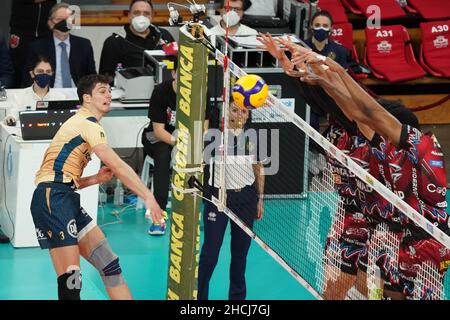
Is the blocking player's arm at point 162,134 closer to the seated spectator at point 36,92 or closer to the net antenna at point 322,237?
the net antenna at point 322,237

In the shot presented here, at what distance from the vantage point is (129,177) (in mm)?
8836

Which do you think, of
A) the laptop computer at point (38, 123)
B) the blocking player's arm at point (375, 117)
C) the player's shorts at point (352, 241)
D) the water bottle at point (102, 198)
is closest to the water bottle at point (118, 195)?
the water bottle at point (102, 198)

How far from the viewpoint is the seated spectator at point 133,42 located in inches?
565

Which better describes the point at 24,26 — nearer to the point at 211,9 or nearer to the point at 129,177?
the point at 211,9

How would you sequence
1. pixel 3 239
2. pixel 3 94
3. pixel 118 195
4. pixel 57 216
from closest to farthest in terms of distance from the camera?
pixel 57 216 → pixel 3 239 → pixel 3 94 → pixel 118 195

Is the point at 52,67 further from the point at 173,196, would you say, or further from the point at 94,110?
the point at 173,196

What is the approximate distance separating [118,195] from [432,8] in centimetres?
632

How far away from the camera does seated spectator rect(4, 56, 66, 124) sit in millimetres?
12945

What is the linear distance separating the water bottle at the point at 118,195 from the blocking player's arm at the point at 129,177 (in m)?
4.11

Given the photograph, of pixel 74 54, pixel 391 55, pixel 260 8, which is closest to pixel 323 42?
pixel 260 8

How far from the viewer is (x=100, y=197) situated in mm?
13664

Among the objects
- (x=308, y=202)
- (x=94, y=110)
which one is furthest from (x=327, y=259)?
(x=308, y=202)

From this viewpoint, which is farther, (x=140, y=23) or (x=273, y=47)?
(x=140, y=23)
